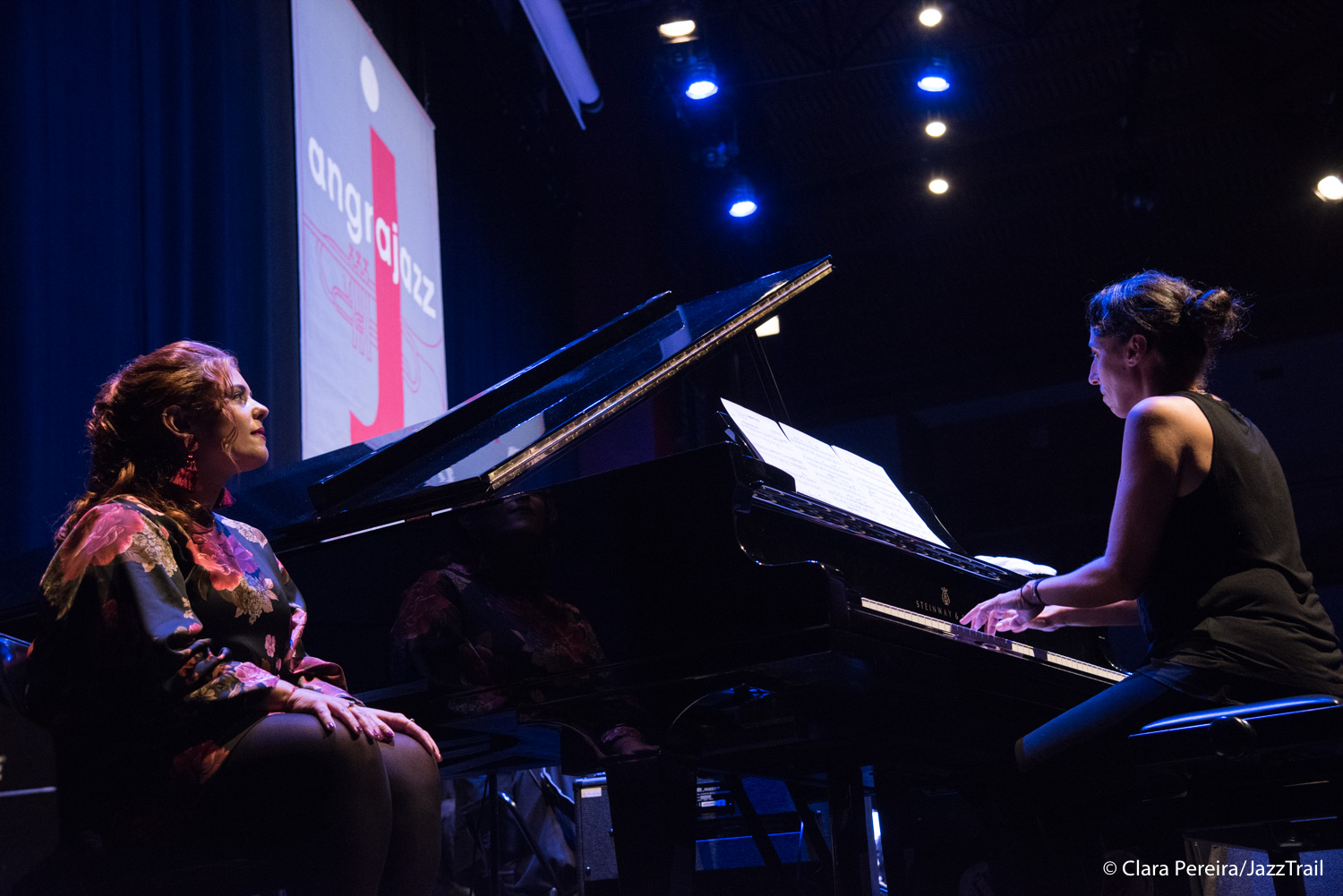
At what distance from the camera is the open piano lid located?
227 cm

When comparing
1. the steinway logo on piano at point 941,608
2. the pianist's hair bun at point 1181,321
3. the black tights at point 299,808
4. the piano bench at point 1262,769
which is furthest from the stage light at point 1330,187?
the black tights at point 299,808

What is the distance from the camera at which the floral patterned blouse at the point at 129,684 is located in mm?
1597

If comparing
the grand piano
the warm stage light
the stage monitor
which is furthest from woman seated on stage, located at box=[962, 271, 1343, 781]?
the warm stage light

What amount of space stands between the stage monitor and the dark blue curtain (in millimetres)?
171

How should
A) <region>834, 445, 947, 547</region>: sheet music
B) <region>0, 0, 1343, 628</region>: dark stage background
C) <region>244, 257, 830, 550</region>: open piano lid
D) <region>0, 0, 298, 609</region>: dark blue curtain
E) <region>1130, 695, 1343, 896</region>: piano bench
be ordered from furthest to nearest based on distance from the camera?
<region>0, 0, 1343, 628</region>: dark stage background
<region>0, 0, 298, 609</region>: dark blue curtain
<region>834, 445, 947, 547</region>: sheet music
<region>244, 257, 830, 550</region>: open piano lid
<region>1130, 695, 1343, 896</region>: piano bench

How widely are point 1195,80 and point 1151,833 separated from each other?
6763 millimetres

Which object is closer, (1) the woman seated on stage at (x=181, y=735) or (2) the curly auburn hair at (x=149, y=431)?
(1) the woman seated on stage at (x=181, y=735)

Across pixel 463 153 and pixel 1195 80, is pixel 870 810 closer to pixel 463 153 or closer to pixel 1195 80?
pixel 463 153

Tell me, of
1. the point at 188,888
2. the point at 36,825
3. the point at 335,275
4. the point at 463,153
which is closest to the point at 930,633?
the point at 188,888

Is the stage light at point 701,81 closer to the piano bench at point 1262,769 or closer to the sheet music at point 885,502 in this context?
the sheet music at point 885,502

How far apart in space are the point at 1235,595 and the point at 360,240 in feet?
12.7

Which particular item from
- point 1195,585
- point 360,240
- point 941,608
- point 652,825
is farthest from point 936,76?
point 652,825

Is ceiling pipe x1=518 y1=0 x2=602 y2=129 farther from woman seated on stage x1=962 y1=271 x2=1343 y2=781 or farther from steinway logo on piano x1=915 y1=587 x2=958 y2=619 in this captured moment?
woman seated on stage x1=962 y1=271 x2=1343 y2=781

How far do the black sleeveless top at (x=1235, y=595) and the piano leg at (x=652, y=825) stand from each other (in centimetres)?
88
